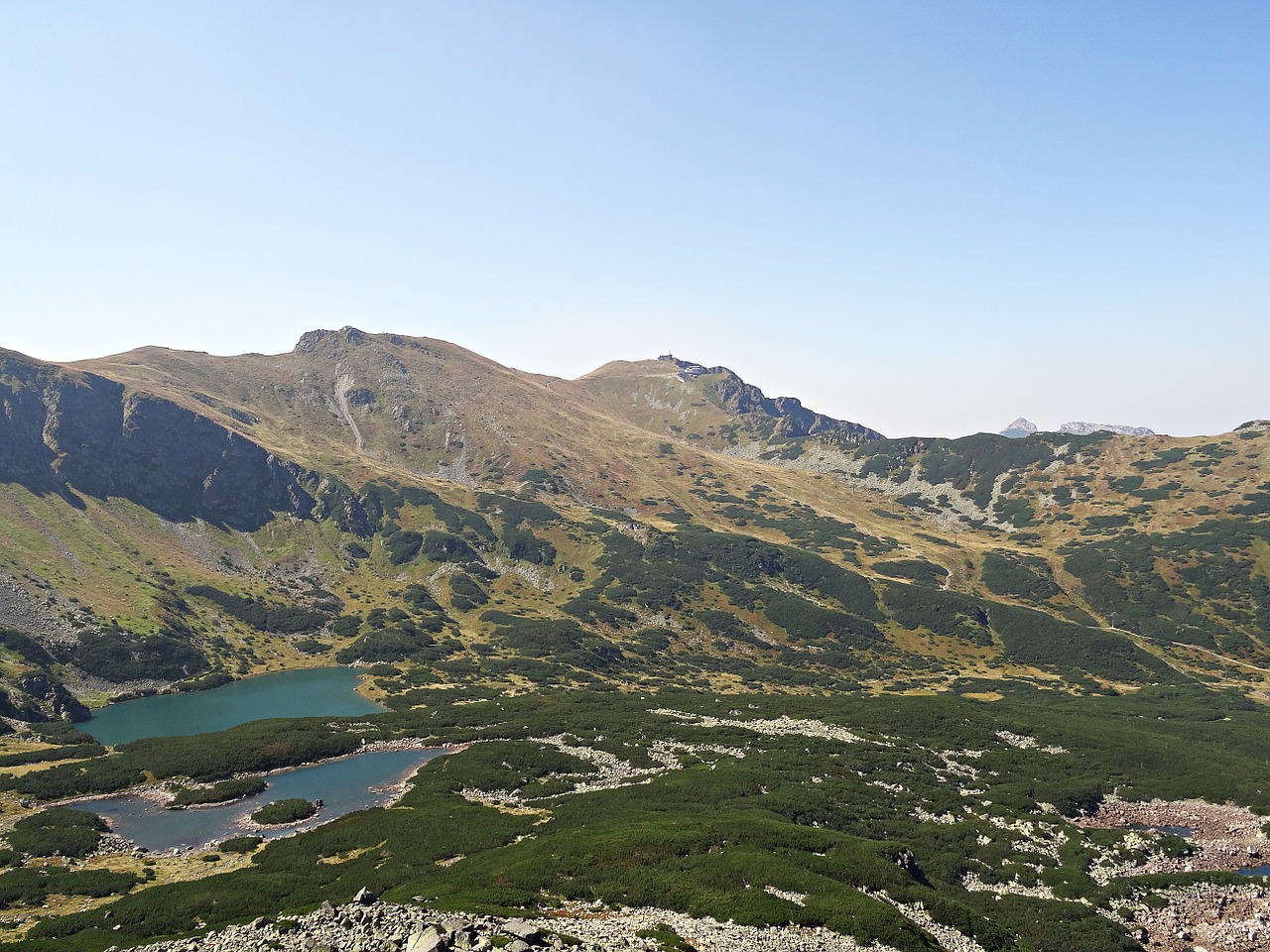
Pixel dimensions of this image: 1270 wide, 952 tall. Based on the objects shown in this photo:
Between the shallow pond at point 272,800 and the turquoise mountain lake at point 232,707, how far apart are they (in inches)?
1310

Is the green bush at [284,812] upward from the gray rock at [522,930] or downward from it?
downward

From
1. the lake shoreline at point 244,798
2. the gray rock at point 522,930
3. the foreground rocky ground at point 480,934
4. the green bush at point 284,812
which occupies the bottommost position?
the lake shoreline at point 244,798

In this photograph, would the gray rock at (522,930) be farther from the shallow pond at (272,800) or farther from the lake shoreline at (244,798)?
the shallow pond at (272,800)

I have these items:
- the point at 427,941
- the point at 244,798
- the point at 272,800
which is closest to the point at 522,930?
the point at 427,941

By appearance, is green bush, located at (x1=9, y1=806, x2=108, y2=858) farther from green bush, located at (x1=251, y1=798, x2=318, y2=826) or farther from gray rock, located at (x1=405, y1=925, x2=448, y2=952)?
gray rock, located at (x1=405, y1=925, x2=448, y2=952)

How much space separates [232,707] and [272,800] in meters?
62.5

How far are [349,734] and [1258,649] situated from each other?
232041 mm

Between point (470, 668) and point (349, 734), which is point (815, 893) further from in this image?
point (470, 668)

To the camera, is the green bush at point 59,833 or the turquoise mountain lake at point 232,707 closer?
the green bush at point 59,833

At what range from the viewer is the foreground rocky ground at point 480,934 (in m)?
39.1

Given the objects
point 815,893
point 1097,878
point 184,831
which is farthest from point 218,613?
point 1097,878

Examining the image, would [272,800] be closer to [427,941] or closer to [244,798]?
[244,798]

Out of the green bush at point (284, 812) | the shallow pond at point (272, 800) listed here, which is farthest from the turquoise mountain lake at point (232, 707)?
the green bush at point (284, 812)

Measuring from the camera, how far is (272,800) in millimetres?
89438
